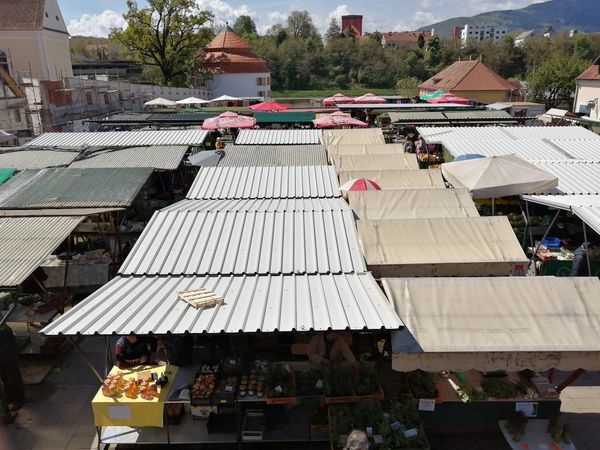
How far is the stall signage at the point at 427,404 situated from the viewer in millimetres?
5730

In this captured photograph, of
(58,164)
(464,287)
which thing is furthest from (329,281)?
(58,164)

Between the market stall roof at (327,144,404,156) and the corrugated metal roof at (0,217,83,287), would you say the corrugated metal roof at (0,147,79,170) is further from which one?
the market stall roof at (327,144,404,156)

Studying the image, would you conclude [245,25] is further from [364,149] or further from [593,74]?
[364,149]

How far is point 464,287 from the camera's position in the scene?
5863 millimetres

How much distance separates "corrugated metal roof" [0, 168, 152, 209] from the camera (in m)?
9.52

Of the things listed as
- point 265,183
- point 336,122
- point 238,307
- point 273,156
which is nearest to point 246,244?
point 238,307

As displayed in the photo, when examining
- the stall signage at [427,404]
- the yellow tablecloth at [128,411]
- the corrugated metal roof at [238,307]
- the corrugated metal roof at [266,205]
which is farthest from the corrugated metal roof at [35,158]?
the stall signage at [427,404]

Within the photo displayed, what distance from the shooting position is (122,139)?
15.8m

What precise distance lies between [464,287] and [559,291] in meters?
1.14

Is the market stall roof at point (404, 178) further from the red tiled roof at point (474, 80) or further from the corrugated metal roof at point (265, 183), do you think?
the red tiled roof at point (474, 80)

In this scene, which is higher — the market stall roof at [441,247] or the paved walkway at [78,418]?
the market stall roof at [441,247]

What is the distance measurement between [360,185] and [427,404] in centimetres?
543

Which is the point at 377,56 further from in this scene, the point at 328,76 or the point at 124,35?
the point at 124,35

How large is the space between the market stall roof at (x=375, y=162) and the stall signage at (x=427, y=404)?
25.0ft
